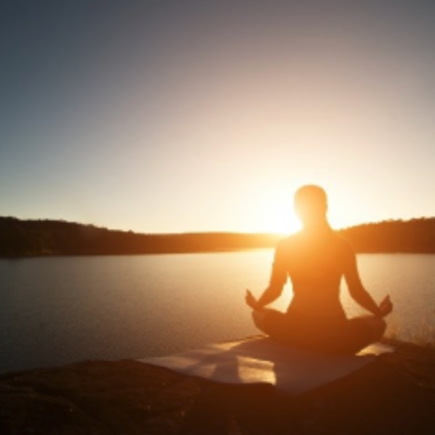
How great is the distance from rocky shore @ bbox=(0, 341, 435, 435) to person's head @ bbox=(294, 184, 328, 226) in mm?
1943

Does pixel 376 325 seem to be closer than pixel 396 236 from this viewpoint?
Yes

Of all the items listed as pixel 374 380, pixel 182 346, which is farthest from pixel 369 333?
pixel 182 346

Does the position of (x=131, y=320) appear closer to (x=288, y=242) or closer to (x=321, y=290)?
(x=288, y=242)

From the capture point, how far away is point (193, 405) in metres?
3.99

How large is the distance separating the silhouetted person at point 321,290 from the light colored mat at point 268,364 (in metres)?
0.21

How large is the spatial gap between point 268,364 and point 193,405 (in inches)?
54.0

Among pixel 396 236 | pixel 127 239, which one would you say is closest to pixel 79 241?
pixel 127 239

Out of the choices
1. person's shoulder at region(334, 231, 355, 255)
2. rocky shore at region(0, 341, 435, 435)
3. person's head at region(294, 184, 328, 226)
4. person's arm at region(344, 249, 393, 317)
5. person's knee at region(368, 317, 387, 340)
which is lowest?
rocky shore at region(0, 341, 435, 435)

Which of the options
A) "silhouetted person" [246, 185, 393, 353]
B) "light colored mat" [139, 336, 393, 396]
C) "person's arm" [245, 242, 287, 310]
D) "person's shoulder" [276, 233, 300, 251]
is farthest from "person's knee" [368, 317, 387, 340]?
"person's shoulder" [276, 233, 300, 251]

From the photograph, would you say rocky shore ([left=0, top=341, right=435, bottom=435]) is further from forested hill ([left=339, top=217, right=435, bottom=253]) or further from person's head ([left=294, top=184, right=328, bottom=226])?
forested hill ([left=339, top=217, right=435, bottom=253])

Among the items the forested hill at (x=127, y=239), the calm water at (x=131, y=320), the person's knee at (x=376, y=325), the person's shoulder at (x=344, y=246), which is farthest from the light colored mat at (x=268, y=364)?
the forested hill at (x=127, y=239)

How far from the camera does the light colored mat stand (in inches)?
179

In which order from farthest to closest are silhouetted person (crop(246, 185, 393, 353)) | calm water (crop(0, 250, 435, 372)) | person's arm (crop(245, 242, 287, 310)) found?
calm water (crop(0, 250, 435, 372))
person's arm (crop(245, 242, 287, 310))
silhouetted person (crop(246, 185, 393, 353))

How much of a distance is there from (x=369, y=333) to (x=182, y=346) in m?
9.85
